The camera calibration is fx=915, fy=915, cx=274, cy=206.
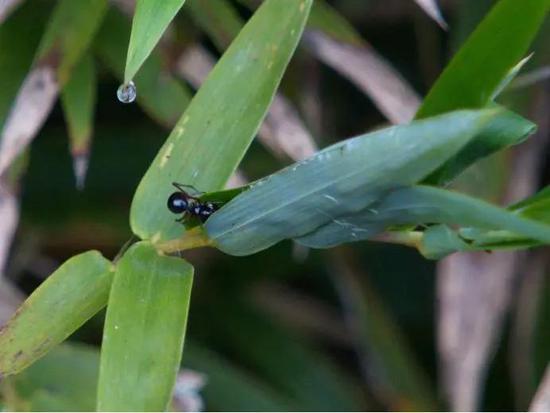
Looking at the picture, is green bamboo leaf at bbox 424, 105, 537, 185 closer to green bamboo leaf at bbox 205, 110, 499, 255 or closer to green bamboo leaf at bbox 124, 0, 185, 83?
green bamboo leaf at bbox 205, 110, 499, 255

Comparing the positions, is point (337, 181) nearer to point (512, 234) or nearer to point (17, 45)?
point (512, 234)

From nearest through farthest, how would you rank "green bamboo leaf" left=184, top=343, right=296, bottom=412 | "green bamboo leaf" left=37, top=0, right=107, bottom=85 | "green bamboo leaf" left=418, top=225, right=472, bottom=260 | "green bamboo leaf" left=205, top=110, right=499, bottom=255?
"green bamboo leaf" left=205, top=110, right=499, bottom=255
"green bamboo leaf" left=418, top=225, right=472, bottom=260
"green bamboo leaf" left=37, top=0, right=107, bottom=85
"green bamboo leaf" left=184, top=343, right=296, bottom=412

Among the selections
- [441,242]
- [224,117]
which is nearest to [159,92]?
[224,117]

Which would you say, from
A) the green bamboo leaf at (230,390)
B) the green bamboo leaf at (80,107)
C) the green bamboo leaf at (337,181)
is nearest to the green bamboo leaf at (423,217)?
the green bamboo leaf at (337,181)

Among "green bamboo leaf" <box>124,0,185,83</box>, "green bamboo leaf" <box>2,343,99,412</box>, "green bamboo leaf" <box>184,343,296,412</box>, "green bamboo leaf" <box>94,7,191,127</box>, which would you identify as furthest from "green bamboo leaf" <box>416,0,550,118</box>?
"green bamboo leaf" <box>184,343,296,412</box>

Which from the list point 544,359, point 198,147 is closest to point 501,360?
point 544,359

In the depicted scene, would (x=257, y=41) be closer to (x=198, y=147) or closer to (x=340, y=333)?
(x=198, y=147)

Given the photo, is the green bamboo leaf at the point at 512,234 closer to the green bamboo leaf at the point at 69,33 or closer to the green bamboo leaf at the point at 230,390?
the green bamboo leaf at the point at 69,33

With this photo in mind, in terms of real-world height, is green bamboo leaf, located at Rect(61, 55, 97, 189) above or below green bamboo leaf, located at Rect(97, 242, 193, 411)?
above
